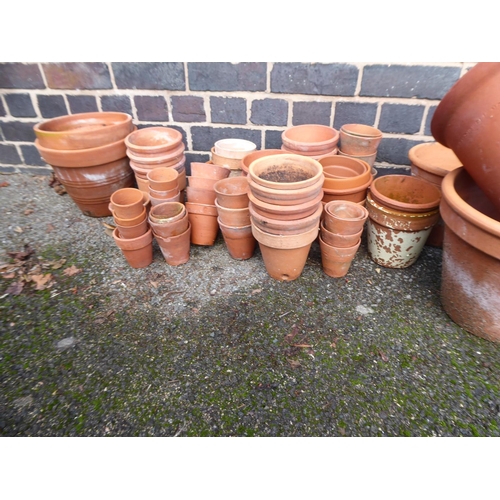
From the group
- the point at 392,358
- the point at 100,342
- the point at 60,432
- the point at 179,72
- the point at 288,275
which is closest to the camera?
the point at 60,432

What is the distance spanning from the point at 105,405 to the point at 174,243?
948 mm

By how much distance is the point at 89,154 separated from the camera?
7.39 feet

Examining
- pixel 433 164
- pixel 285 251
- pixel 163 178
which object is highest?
pixel 433 164

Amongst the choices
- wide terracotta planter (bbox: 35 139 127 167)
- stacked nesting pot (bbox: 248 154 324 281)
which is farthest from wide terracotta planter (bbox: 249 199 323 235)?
wide terracotta planter (bbox: 35 139 127 167)

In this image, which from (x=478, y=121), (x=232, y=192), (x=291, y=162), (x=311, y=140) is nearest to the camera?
(x=478, y=121)

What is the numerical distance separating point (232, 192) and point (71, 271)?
1.14m

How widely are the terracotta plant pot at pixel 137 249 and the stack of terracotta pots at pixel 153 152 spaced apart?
406 mm

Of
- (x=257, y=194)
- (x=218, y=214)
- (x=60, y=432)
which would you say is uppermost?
(x=257, y=194)

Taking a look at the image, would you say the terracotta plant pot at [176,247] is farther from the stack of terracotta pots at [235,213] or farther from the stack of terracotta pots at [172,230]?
the stack of terracotta pots at [235,213]

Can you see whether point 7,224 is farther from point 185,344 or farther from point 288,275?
→ point 288,275

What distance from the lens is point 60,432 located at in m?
1.36

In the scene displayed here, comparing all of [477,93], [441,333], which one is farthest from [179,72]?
[441,333]

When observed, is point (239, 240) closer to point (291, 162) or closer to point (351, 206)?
point (291, 162)

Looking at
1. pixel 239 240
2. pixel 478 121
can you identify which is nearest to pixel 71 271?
pixel 239 240
